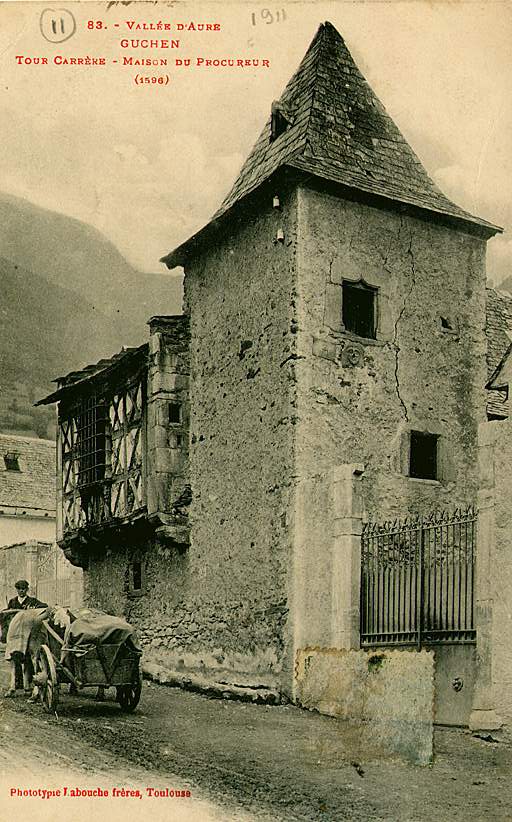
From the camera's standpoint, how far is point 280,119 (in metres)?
12.7

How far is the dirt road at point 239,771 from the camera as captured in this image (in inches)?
293

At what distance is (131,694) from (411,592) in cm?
327

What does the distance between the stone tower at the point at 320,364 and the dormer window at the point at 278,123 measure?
2cm

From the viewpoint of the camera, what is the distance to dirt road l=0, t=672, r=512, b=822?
293 inches

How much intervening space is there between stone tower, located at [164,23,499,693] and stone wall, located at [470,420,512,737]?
1.98 m

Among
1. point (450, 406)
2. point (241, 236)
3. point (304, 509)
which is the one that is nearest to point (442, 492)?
point (450, 406)

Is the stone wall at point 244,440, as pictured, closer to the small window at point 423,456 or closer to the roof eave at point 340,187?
the roof eave at point 340,187

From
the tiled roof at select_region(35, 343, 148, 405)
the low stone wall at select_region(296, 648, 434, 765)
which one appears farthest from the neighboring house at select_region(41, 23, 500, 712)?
the tiled roof at select_region(35, 343, 148, 405)

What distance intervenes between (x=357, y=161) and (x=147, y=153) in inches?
126

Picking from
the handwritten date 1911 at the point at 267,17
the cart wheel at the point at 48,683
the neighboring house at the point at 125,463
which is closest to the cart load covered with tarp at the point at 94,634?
the cart wheel at the point at 48,683

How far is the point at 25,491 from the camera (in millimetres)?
29469

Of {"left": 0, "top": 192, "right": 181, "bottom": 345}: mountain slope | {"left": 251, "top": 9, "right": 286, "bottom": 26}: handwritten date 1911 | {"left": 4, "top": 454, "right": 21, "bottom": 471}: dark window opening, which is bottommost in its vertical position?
{"left": 4, "top": 454, "right": 21, "bottom": 471}: dark window opening

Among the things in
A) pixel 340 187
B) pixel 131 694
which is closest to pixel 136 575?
pixel 131 694

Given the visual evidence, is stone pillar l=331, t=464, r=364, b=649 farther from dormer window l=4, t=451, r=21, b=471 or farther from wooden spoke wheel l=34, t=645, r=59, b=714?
dormer window l=4, t=451, r=21, b=471
